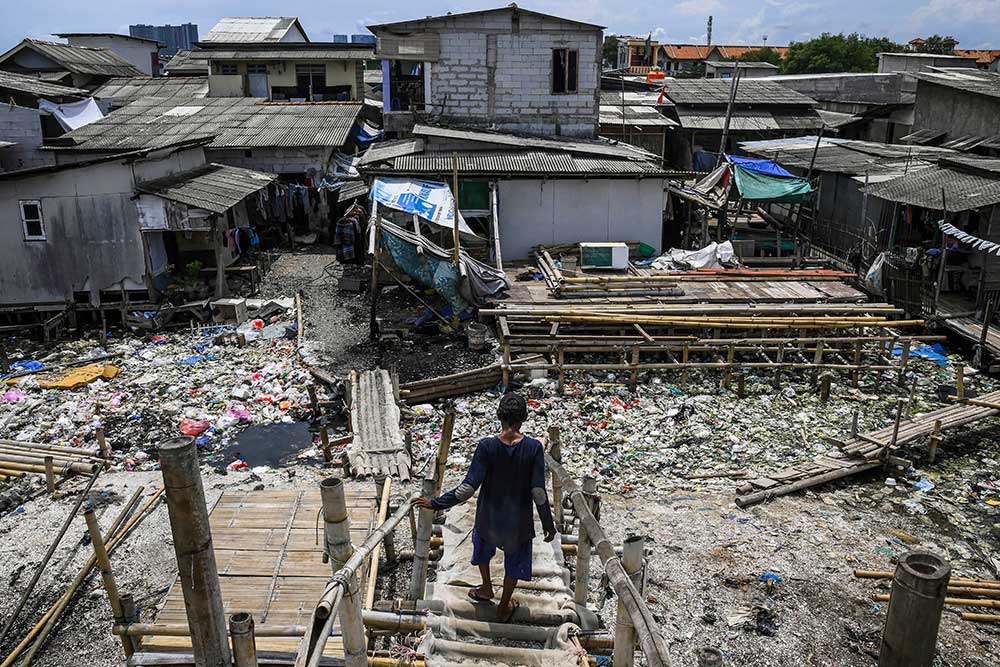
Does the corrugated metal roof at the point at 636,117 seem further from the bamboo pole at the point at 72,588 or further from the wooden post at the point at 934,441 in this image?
A: the bamboo pole at the point at 72,588

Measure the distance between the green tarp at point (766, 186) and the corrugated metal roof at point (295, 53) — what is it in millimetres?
17169

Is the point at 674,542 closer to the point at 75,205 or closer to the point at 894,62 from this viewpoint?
the point at 75,205

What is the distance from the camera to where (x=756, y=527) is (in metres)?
7.93

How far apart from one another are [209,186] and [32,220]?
12.1 feet

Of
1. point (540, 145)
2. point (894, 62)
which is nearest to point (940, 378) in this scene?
point (540, 145)

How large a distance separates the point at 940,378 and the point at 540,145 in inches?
406

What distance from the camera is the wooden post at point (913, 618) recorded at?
2.31 metres

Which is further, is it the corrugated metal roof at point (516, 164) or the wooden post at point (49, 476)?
the corrugated metal roof at point (516, 164)

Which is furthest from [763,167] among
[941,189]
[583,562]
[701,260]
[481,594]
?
[481,594]

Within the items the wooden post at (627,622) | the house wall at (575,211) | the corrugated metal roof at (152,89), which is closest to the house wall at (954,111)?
the house wall at (575,211)

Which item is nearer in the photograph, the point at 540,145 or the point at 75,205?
the point at 75,205

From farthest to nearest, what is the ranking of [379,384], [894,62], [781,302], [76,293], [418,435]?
[894,62] < [76,293] < [781,302] < [379,384] < [418,435]

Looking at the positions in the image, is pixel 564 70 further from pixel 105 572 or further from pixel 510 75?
pixel 105 572

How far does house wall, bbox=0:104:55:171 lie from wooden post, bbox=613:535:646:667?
18.3 meters
